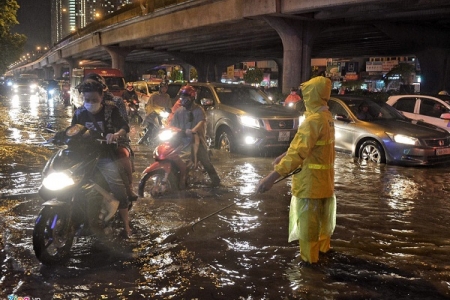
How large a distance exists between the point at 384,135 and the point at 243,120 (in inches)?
135

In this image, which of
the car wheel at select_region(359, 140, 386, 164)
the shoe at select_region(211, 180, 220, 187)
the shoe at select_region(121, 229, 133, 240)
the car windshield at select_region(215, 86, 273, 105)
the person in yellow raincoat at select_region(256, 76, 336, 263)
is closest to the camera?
the person in yellow raincoat at select_region(256, 76, 336, 263)

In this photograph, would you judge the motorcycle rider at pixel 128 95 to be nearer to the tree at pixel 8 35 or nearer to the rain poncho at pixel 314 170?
the tree at pixel 8 35

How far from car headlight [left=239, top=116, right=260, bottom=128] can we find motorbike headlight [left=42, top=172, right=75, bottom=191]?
7662 mm

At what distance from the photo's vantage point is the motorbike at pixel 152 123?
1360cm

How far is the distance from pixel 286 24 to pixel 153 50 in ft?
83.8

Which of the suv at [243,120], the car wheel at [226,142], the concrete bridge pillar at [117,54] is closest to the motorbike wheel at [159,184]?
the suv at [243,120]

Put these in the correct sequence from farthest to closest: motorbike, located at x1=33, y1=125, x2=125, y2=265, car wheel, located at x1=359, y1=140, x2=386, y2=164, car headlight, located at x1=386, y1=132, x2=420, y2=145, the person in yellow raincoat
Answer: car wheel, located at x1=359, y1=140, x2=386, y2=164 → car headlight, located at x1=386, y1=132, x2=420, y2=145 → motorbike, located at x1=33, y1=125, x2=125, y2=265 → the person in yellow raincoat

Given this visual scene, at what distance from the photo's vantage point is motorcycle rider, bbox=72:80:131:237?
17.8ft

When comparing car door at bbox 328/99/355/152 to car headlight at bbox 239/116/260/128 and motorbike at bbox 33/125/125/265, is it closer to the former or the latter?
car headlight at bbox 239/116/260/128

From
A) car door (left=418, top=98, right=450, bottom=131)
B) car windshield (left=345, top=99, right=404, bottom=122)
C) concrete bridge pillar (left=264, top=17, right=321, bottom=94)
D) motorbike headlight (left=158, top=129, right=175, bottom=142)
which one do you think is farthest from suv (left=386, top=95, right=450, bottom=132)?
concrete bridge pillar (left=264, top=17, right=321, bottom=94)

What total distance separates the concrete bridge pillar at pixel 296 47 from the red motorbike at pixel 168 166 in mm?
17823

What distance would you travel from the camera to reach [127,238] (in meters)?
5.84

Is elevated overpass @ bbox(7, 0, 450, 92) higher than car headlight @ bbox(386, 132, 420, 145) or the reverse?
higher

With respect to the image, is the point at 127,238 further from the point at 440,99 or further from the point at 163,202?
the point at 440,99
